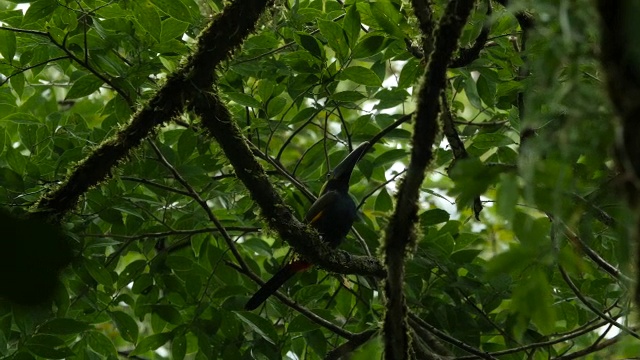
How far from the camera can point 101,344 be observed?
408 cm

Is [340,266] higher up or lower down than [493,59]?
lower down

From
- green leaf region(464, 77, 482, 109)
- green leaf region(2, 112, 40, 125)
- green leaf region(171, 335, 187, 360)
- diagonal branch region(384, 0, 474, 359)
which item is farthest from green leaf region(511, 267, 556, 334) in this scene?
green leaf region(2, 112, 40, 125)

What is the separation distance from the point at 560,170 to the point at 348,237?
342 centimetres

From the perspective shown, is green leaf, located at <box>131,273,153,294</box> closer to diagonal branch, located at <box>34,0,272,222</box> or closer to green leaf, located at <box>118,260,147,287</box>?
green leaf, located at <box>118,260,147,287</box>

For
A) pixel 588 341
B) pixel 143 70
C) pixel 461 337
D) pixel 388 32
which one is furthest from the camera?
pixel 588 341

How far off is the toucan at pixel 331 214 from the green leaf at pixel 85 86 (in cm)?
129

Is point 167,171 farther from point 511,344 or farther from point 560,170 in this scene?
point 560,170

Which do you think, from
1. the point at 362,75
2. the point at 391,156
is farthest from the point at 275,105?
the point at 391,156

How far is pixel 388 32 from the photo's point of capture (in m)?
3.54

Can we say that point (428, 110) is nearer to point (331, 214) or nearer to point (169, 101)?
point (169, 101)

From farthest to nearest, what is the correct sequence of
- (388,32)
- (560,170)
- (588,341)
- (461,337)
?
1. (588,341)
2. (461,337)
3. (388,32)
4. (560,170)

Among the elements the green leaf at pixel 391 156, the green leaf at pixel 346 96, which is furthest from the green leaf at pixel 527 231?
the green leaf at pixel 391 156

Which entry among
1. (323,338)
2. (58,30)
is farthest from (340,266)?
(58,30)

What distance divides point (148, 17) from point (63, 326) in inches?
58.7
